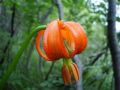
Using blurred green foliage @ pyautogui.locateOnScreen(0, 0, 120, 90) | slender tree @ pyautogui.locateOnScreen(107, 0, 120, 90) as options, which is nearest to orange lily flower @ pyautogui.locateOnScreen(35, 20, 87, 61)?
slender tree @ pyautogui.locateOnScreen(107, 0, 120, 90)

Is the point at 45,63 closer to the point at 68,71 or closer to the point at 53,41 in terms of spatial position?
the point at 68,71

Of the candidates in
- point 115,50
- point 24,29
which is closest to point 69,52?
point 115,50

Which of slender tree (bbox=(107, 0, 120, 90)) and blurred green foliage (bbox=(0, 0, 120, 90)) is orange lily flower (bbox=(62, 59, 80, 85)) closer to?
slender tree (bbox=(107, 0, 120, 90))

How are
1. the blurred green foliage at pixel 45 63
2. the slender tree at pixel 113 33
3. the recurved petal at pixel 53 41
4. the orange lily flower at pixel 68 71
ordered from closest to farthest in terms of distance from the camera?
the recurved petal at pixel 53 41, the orange lily flower at pixel 68 71, the slender tree at pixel 113 33, the blurred green foliage at pixel 45 63

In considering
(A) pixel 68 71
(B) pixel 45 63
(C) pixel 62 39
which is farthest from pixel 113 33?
(B) pixel 45 63

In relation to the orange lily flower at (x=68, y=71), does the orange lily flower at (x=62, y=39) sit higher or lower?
higher

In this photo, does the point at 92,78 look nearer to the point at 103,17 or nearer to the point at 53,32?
the point at 103,17

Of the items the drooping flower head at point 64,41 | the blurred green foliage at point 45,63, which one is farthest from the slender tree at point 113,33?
the drooping flower head at point 64,41

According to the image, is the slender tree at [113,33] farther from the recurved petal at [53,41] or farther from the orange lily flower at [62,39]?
the recurved petal at [53,41]
